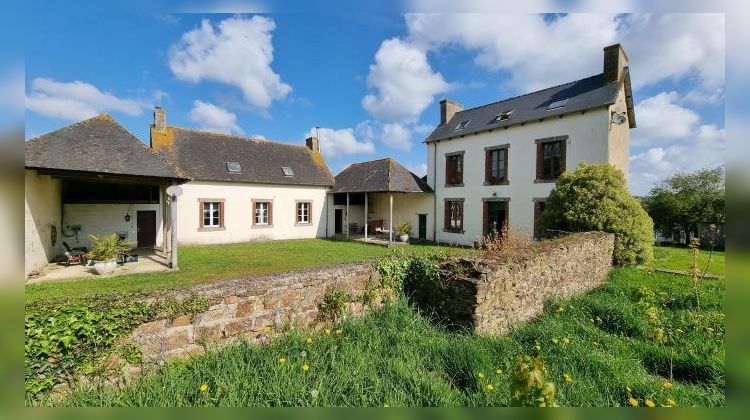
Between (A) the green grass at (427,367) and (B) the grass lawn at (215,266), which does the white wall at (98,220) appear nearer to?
(B) the grass lawn at (215,266)

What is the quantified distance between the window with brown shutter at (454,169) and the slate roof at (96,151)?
1391cm

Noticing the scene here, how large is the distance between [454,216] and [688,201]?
16.6m

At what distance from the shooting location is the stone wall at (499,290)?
4.26 m

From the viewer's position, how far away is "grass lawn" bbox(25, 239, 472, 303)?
7484 millimetres

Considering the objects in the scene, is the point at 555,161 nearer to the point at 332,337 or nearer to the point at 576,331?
the point at 576,331

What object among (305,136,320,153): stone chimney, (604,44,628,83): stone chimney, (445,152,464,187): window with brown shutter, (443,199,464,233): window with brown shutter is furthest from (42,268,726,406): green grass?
(305,136,320,153): stone chimney

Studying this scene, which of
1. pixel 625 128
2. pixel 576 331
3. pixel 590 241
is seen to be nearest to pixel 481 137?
pixel 625 128

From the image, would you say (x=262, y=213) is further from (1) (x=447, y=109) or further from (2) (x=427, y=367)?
(2) (x=427, y=367)

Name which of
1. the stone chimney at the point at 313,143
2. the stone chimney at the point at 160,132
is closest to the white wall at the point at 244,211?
the stone chimney at the point at 160,132

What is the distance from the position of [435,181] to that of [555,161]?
685 cm

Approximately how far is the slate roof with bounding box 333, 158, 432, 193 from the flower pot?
1209cm

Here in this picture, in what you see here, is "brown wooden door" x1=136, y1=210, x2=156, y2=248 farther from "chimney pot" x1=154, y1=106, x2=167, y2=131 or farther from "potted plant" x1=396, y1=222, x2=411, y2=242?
"potted plant" x1=396, y1=222, x2=411, y2=242

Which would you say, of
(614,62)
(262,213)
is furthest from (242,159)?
(614,62)

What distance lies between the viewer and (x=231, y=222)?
1703 cm
